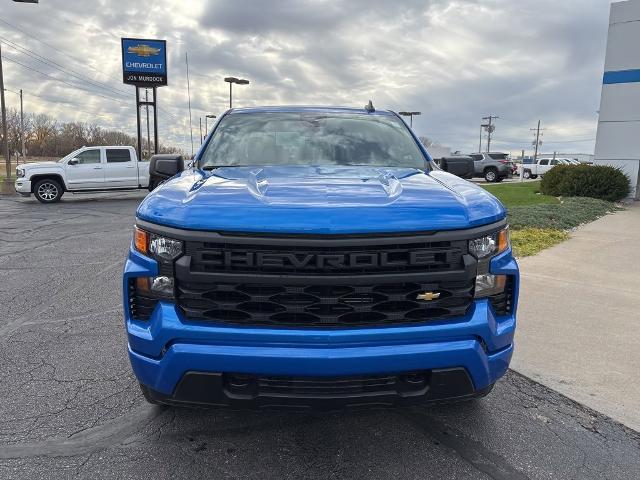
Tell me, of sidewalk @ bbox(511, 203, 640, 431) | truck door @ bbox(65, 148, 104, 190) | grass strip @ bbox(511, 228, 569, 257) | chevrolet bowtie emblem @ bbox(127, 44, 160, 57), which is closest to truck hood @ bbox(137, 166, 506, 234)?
sidewalk @ bbox(511, 203, 640, 431)

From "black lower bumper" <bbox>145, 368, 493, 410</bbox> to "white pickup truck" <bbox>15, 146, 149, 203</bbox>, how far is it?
17673mm

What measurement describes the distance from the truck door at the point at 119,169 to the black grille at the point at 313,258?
1758 cm

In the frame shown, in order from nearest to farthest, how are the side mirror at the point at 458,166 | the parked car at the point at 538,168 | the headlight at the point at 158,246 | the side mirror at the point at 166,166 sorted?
1. the headlight at the point at 158,246
2. the side mirror at the point at 166,166
3. the side mirror at the point at 458,166
4. the parked car at the point at 538,168

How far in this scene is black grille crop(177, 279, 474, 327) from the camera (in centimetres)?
215

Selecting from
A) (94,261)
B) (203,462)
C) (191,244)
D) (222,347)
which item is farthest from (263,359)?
(94,261)

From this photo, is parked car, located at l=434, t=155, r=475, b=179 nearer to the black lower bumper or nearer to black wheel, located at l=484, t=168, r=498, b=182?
the black lower bumper

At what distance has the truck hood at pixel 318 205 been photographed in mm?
2109

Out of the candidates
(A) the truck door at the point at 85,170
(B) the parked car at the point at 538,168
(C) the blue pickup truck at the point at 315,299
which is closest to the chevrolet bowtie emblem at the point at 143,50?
(A) the truck door at the point at 85,170

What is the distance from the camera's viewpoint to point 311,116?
404 centimetres

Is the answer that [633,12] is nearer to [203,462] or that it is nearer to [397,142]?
[397,142]

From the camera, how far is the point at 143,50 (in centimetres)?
3036

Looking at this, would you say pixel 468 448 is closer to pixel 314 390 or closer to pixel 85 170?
pixel 314 390

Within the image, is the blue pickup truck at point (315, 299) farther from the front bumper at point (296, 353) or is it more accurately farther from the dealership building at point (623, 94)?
the dealership building at point (623, 94)

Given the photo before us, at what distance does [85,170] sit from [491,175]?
2350 centimetres
